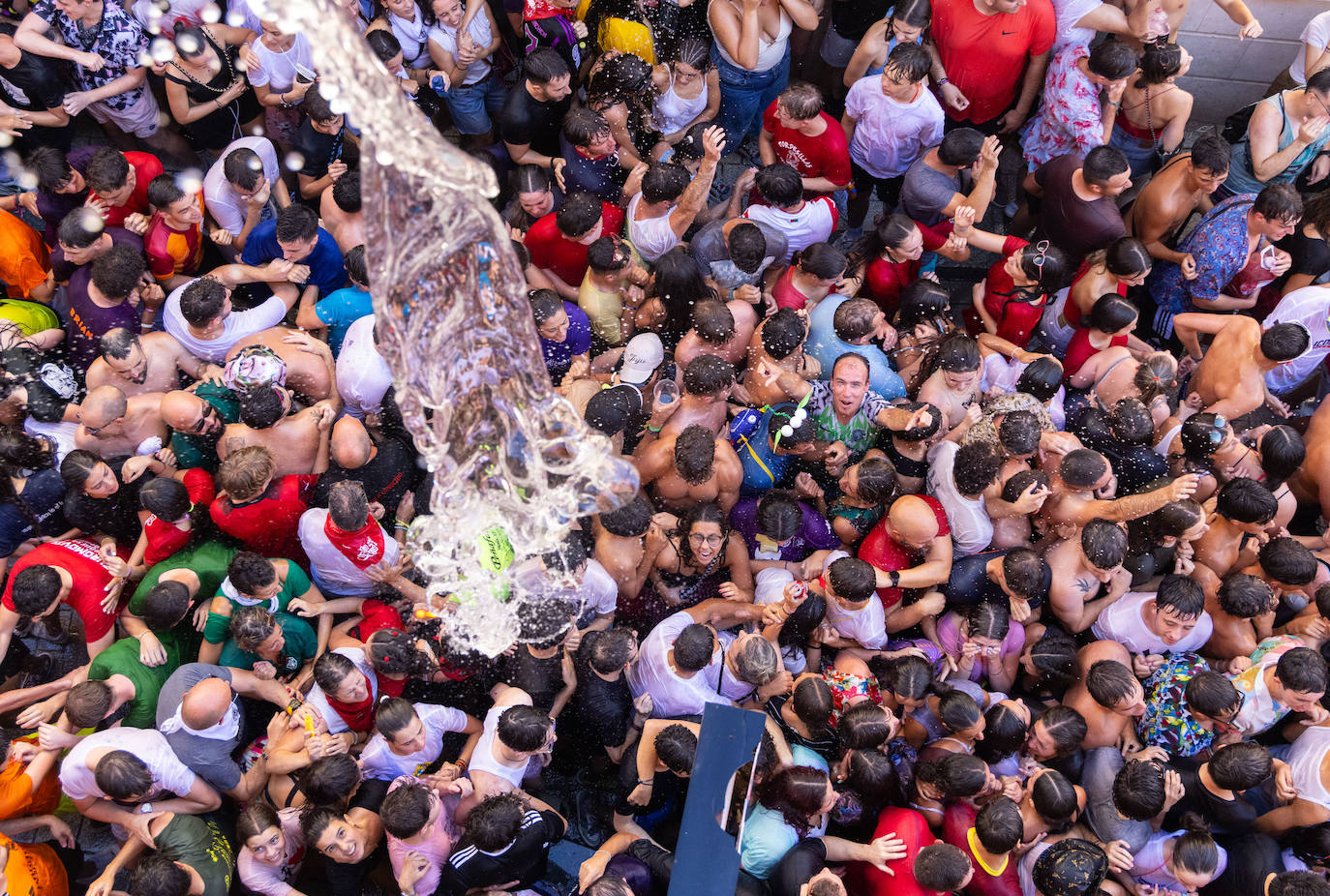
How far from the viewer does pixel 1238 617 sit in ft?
14.5

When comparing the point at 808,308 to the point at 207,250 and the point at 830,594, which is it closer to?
the point at 830,594

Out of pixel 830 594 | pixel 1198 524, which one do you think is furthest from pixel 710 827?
pixel 1198 524

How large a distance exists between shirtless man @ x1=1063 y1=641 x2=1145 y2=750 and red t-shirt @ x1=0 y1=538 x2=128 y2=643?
437cm

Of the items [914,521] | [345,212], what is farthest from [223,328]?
[914,521]

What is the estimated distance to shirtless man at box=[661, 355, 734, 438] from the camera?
15.1ft

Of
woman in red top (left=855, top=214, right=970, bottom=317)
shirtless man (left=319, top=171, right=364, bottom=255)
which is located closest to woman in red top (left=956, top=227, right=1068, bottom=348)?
woman in red top (left=855, top=214, right=970, bottom=317)

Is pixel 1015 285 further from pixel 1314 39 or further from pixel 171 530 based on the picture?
pixel 171 530

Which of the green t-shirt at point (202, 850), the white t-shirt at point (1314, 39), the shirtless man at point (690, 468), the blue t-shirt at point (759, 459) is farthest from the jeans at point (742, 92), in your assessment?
the green t-shirt at point (202, 850)

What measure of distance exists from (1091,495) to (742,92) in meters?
3.29

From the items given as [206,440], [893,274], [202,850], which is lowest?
[202,850]

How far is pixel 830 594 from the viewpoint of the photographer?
441cm

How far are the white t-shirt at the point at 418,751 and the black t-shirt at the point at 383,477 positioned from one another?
1050 mm

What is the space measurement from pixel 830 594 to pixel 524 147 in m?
3.39

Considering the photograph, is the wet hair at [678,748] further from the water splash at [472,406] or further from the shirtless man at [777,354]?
the shirtless man at [777,354]
